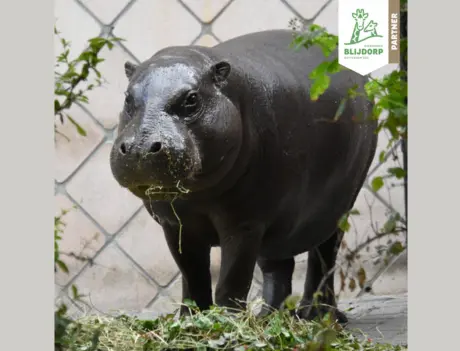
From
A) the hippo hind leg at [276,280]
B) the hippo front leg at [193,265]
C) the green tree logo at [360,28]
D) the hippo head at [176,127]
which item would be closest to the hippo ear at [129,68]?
the hippo head at [176,127]

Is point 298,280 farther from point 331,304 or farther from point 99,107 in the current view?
point 99,107

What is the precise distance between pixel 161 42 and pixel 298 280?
0.56 meters

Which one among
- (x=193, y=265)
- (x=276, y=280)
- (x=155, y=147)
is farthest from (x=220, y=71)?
(x=276, y=280)

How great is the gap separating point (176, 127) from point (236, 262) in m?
0.28

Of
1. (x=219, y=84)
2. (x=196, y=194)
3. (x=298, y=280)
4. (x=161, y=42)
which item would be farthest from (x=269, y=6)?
(x=298, y=280)

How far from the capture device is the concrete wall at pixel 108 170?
181 cm

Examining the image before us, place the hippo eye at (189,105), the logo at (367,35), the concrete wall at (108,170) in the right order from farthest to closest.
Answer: the concrete wall at (108,170) → the hippo eye at (189,105) → the logo at (367,35)

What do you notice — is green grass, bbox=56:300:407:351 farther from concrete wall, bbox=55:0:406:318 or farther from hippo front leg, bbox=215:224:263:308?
concrete wall, bbox=55:0:406:318

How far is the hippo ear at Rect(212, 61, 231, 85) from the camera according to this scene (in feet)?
5.26

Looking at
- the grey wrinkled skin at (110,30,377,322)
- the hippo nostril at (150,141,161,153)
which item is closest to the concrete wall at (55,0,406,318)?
the grey wrinkled skin at (110,30,377,322)

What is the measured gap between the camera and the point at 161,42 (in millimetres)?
1923

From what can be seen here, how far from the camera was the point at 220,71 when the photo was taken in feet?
5.28

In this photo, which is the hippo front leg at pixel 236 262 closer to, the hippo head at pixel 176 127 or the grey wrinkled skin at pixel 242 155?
the grey wrinkled skin at pixel 242 155

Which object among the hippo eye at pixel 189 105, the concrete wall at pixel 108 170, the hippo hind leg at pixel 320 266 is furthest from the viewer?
the hippo hind leg at pixel 320 266
